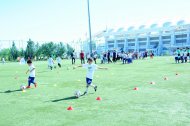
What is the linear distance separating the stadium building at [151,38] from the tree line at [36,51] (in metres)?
25.9

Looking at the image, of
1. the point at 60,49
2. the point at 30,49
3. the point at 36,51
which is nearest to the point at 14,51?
the point at 30,49

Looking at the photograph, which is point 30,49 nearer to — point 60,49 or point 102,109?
point 60,49

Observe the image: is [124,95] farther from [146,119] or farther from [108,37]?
[108,37]

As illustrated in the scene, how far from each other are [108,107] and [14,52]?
8170 cm

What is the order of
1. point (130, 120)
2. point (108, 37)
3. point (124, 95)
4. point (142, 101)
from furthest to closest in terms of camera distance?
point (108, 37) < point (124, 95) < point (142, 101) < point (130, 120)

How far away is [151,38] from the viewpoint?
386 feet

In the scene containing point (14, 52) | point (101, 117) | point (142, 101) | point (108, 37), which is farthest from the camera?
point (108, 37)

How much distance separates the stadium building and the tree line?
25854 millimetres

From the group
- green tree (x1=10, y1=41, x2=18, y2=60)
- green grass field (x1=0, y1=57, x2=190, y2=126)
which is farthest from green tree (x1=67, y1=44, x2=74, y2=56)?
green grass field (x1=0, y1=57, x2=190, y2=126)

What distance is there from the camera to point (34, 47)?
292 ft

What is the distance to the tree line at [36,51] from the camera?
86.3 meters

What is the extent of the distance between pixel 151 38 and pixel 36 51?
5292 cm

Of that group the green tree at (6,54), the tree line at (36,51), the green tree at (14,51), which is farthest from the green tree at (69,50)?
the green tree at (6,54)

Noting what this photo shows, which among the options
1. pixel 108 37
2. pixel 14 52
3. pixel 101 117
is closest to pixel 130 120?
pixel 101 117
